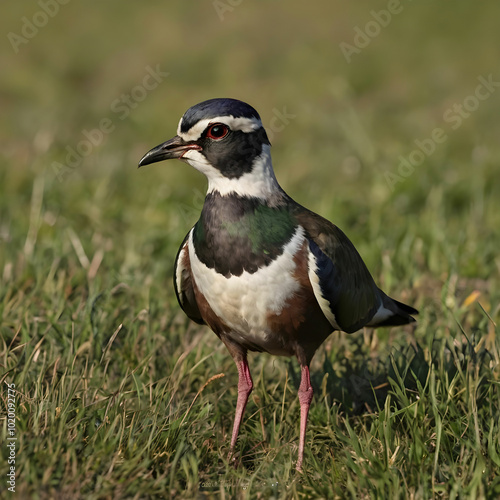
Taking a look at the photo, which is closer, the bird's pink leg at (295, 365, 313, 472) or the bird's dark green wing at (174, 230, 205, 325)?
the bird's pink leg at (295, 365, 313, 472)

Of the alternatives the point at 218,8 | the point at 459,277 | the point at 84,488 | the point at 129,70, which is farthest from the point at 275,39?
the point at 84,488

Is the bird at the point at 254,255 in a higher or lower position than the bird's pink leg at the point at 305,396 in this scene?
higher

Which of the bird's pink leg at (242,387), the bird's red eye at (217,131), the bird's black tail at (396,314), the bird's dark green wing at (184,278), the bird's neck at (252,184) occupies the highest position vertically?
the bird's red eye at (217,131)

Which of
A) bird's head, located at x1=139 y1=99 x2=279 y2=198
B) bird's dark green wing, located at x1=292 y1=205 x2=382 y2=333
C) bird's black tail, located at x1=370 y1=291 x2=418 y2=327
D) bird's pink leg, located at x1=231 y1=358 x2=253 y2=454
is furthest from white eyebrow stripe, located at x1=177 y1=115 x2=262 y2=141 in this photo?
bird's black tail, located at x1=370 y1=291 x2=418 y2=327

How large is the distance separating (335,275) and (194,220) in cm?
347

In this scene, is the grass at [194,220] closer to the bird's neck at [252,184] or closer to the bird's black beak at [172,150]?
the bird's neck at [252,184]

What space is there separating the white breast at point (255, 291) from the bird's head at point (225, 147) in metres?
0.41

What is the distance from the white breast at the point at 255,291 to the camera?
412cm

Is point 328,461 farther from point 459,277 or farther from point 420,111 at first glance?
point 420,111

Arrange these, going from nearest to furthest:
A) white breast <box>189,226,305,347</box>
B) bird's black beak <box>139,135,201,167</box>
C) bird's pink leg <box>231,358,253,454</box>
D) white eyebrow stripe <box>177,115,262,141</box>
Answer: white breast <box>189,226,305,347</box>
white eyebrow stripe <box>177,115,262,141</box>
bird's black beak <box>139,135,201,167</box>
bird's pink leg <box>231,358,253,454</box>

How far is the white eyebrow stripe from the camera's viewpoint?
4.29 metres

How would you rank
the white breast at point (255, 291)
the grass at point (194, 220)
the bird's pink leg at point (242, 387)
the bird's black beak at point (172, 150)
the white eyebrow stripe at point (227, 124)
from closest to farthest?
the grass at point (194, 220), the white breast at point (255, 291), the white eyebrow stripe at point (227, 124), the bird's black beak at point (172, 150), the bird's pink leg at point (242, 387)

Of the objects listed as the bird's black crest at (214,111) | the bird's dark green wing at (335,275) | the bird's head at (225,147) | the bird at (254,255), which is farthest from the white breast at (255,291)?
the bird's black crest at (214,111)

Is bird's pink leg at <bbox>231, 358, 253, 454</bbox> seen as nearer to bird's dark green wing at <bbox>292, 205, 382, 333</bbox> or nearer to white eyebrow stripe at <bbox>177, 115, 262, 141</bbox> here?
bird's dark green wing at <bbox>292, 205, 382, 333</bbox>
